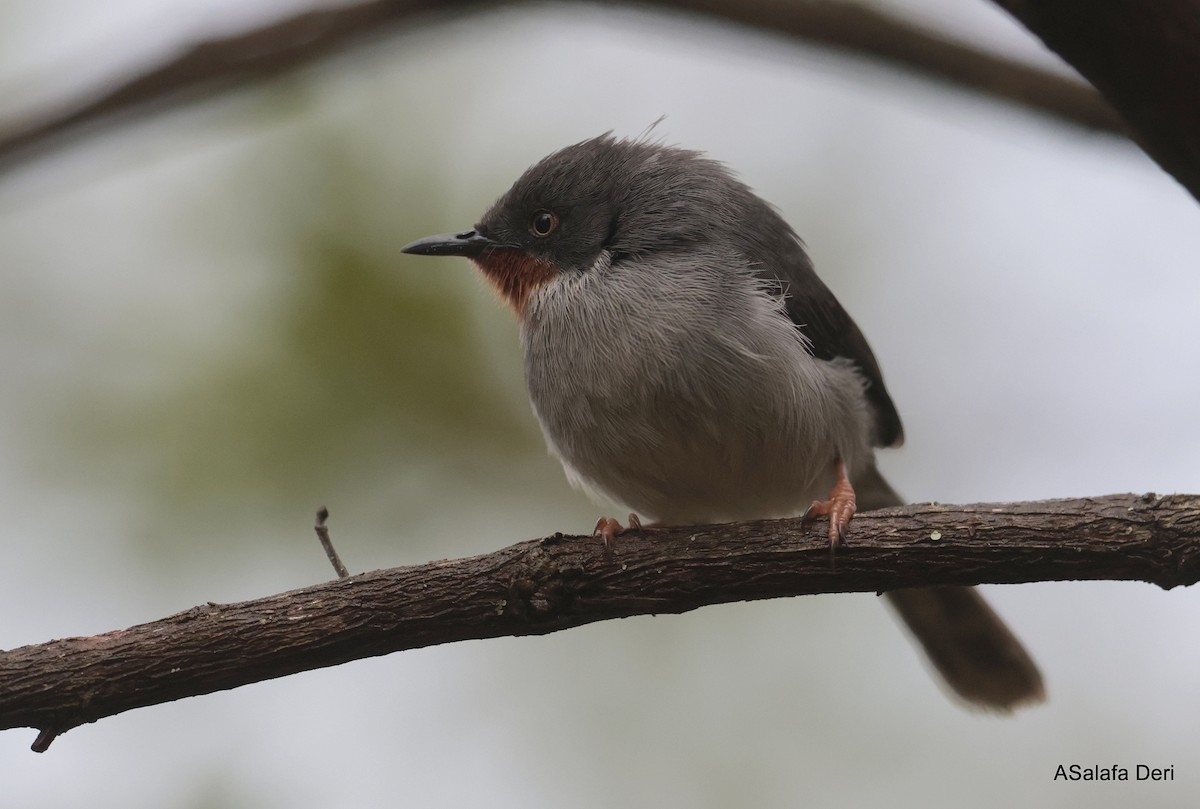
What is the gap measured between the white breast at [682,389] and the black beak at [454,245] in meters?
0.44

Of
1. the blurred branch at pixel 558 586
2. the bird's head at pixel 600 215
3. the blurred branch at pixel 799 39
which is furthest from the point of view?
the bird's head at pixel 600 215

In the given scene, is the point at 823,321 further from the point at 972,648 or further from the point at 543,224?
the point at 972,648

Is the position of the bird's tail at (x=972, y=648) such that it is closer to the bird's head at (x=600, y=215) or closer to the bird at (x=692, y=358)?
the bird at (x=692, y=358)

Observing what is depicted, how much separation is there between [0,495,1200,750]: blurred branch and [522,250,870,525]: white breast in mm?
604

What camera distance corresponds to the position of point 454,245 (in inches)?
208

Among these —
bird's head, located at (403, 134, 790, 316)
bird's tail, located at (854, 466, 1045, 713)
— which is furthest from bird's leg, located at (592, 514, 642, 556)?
bird's tail, located at (854, 466, 1045, 713)

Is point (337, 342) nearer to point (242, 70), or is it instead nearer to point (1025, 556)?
point (242, 70)

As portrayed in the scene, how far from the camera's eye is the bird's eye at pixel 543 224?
5164mm

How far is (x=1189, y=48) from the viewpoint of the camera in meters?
3.06

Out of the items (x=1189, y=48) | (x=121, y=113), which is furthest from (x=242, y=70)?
(x=1189, y=48)

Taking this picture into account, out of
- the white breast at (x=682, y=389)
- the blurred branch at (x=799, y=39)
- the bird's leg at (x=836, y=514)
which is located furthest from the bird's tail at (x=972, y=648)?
the blurred branch at (x=799, y=39)

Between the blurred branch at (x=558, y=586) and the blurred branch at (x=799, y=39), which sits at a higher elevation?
the blurred branch at (x=799, y=39)

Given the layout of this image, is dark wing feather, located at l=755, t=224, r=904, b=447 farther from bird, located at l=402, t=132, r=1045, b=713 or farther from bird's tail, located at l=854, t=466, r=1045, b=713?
bird's tail, located at l=854, t=466, r=1045, b=713

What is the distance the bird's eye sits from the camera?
516 cm
